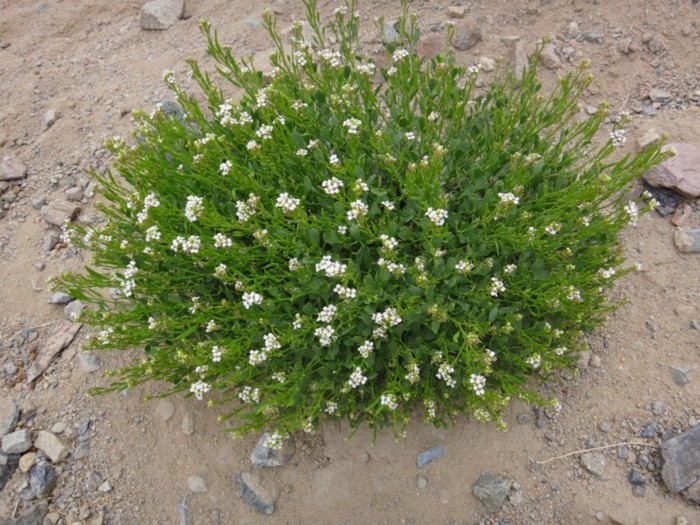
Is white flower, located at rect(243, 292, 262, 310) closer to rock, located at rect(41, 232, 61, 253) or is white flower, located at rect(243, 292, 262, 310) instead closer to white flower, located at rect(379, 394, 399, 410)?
white flower, located at rect(379, 394, 399, 410)

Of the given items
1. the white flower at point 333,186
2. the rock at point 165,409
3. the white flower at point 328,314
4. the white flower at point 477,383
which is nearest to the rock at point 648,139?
the white flower at point 477,383

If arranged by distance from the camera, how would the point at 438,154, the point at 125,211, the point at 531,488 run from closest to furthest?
the point at 438,154, the point at 531,488, the point at 125,211

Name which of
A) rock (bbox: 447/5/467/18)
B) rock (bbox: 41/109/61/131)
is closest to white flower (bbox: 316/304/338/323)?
rock (bbox: 447/5/467/18)

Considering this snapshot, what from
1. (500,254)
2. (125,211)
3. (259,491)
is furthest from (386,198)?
(259,491)

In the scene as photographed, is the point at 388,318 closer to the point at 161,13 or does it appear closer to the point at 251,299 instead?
the point at 251,299

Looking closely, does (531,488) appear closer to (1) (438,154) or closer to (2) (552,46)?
(1) (438,154)

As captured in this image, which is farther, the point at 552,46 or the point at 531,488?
the point at 552,46

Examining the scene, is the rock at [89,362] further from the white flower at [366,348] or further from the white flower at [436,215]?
the white flower at [436,215]
